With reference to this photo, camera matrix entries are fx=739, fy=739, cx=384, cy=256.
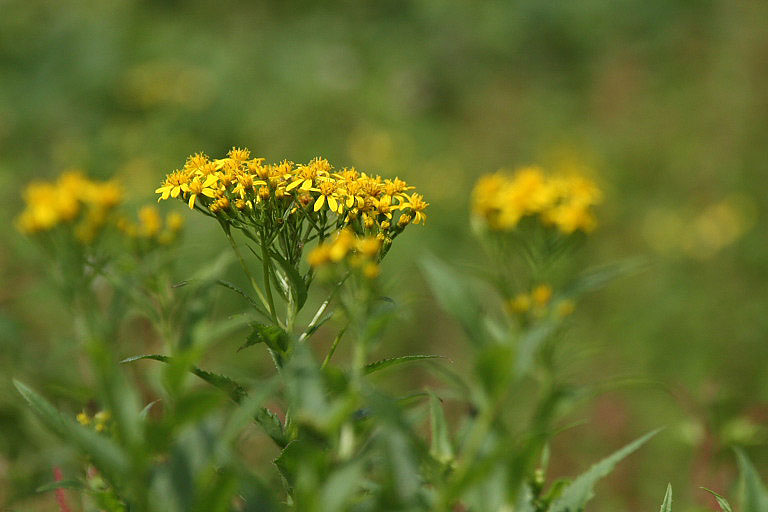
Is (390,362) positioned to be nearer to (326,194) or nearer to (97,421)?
(326,194)

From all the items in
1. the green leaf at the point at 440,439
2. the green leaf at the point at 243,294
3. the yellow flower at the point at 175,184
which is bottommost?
the green leaf at the point at 440,439

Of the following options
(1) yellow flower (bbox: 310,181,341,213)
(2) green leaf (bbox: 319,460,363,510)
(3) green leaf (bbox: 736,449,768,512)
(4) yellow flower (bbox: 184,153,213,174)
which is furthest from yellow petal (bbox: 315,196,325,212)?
(3) green leaf (bbox: 736,449,768,512)

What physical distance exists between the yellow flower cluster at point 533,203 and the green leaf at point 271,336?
636mm

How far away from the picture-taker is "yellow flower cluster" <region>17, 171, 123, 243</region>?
3.50 feet

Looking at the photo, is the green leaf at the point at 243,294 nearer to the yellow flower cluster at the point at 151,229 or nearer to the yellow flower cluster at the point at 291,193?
the yellow flower cluster at the point at 291,193

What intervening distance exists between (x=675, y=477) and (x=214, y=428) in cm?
294

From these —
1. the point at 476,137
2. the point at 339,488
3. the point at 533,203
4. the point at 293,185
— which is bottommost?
the point at 339,488

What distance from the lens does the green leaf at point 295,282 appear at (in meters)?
1.34

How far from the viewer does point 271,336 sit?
124 centimetres

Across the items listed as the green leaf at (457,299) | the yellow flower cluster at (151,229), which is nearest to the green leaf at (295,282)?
the green leaf at (457,299)

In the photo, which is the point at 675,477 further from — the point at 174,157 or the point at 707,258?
the point at 174,157

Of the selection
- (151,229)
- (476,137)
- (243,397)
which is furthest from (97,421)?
(476,137)

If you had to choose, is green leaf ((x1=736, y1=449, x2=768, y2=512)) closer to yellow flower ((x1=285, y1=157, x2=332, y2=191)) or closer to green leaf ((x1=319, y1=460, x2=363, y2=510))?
green leaf ((x1=319, y1=460, x2=363, y2=510))

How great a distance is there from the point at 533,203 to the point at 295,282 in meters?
0.63
